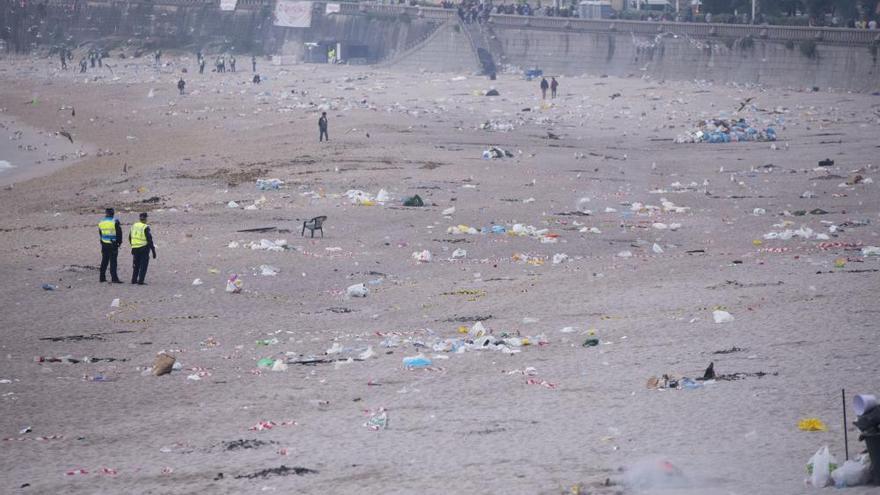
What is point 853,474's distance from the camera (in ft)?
25.3

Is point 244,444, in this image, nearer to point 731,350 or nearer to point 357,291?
point 731,350

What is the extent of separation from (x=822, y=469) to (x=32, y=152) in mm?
35195

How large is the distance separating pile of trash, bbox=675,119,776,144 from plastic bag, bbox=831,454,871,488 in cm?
2791

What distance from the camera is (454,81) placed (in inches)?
2330

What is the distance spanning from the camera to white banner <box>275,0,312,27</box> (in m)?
82.4

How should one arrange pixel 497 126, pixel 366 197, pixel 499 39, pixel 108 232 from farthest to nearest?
pixel 499 39, pixel 497 126, pixel 366 197, pixel 108 232

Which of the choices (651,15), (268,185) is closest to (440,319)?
(268,185)

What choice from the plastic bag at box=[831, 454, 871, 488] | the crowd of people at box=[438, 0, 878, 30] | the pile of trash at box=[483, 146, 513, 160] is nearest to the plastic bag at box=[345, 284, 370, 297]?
the plastic bag at box=[831, 454, 871, 488]

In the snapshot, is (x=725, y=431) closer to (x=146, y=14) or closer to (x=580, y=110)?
(x=580, y=110)

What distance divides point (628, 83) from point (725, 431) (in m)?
47.5

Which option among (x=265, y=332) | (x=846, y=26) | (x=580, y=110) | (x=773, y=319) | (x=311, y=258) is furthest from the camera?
(x=846, y=26)

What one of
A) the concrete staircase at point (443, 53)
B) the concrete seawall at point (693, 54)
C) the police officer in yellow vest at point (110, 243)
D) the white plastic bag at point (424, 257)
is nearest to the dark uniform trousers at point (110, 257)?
the police officer in yellow vest at point (110, 243)

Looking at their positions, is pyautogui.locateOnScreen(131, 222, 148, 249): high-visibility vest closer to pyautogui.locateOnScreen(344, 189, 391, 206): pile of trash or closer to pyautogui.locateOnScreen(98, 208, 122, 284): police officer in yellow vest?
pyautogui.locateOnScreen(98, 208, 122, 284): police officer in yellow vest

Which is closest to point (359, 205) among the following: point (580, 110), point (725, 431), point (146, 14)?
point (725, 431)
